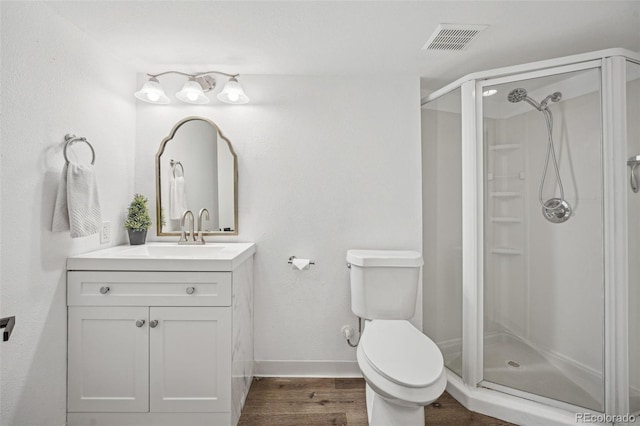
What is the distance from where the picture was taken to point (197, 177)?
2.19 meters

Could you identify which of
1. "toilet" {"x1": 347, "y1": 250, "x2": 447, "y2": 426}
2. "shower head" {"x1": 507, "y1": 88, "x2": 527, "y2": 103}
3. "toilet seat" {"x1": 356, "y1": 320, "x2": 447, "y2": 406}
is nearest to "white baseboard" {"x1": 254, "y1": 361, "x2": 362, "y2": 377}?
"toilet" {"x1": 347, "y1": 250, "x2": 447, "y2": 426}

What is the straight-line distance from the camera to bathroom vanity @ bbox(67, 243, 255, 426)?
152cm

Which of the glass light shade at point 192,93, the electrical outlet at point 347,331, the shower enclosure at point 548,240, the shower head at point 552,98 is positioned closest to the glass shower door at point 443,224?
the shower enclosure at point 548,240

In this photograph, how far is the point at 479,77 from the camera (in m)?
1.82

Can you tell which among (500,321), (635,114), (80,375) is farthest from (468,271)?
(80,375)

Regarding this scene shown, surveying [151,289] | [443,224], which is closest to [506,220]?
[443,224]

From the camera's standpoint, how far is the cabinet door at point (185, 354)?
152cm

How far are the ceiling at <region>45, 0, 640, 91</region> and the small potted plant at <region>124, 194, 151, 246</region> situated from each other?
920 millimetres

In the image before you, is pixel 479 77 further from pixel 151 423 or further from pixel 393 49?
pixel 151 423

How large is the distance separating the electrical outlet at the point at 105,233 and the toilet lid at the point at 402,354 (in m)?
1.62

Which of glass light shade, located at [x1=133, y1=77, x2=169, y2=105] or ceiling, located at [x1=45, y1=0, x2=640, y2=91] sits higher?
ceiling, located at [x1=45, y1=0, x2=640, y2=91]

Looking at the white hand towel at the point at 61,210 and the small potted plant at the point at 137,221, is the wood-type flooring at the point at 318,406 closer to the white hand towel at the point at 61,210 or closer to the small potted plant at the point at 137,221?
the small potted plant at the point at 137,221

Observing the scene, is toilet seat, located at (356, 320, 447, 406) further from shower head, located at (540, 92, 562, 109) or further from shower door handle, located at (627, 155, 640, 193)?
shower head, located at (540, 92, 562, 109)

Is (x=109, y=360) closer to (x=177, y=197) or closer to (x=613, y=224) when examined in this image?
(x=177, y=197)
